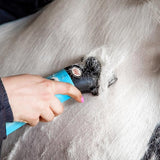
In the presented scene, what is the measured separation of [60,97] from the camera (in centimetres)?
54

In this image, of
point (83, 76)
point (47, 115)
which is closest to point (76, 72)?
point (83, 76)

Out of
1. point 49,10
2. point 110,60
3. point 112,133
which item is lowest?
point 112,133

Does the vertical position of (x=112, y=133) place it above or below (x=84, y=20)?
below

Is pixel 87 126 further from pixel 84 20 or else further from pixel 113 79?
pixel 84 20

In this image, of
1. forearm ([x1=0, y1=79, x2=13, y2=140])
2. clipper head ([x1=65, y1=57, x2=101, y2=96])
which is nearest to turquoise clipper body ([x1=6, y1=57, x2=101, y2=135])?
clipper head ([x1=65, y1=57, x2=101, y2=96])

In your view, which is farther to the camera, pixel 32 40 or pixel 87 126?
pixel 32 40

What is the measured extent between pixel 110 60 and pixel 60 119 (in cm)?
19

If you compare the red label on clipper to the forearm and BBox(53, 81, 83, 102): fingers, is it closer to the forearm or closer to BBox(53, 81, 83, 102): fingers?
BBox(53, 81, 83, 102): fingers

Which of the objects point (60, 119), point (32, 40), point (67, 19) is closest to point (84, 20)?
point (67, 19)

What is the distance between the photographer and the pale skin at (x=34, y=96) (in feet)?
1.60

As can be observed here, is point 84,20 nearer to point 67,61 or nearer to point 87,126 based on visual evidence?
point 67,61

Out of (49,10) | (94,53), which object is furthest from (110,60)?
(49,10)

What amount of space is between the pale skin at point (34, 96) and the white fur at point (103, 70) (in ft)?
0.20

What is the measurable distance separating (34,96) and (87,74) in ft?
0.46
